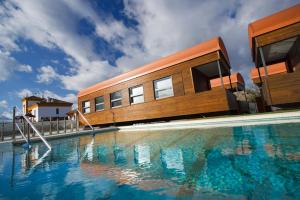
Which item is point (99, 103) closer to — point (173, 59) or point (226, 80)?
point (173, 59)

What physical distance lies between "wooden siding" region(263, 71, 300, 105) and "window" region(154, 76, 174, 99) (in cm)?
588

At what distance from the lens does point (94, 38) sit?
50.5 ft

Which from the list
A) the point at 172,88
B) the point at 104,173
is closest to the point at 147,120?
the point at 172,88

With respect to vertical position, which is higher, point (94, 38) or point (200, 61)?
point (94, 38)

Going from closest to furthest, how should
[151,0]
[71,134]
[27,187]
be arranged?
[27,187]
[151,0]
[71,134]

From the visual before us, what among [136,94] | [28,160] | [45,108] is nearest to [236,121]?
[136,94]

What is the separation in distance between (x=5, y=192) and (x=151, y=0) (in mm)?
9687

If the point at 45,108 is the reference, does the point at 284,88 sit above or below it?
below

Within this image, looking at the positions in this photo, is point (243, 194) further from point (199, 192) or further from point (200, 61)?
point (200, 61)

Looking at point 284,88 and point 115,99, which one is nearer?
point 284,88

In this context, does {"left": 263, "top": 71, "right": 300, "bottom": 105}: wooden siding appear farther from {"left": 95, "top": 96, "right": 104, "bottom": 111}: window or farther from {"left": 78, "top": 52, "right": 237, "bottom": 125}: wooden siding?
{"left": 95, "top": 96, "right": 104, "bottom": 111}: window

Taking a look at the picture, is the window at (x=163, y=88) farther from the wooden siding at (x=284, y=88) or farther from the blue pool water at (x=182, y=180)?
the blue pool water at (x=182, y=180)

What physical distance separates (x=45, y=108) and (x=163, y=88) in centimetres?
3653

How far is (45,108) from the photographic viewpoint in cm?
3822
